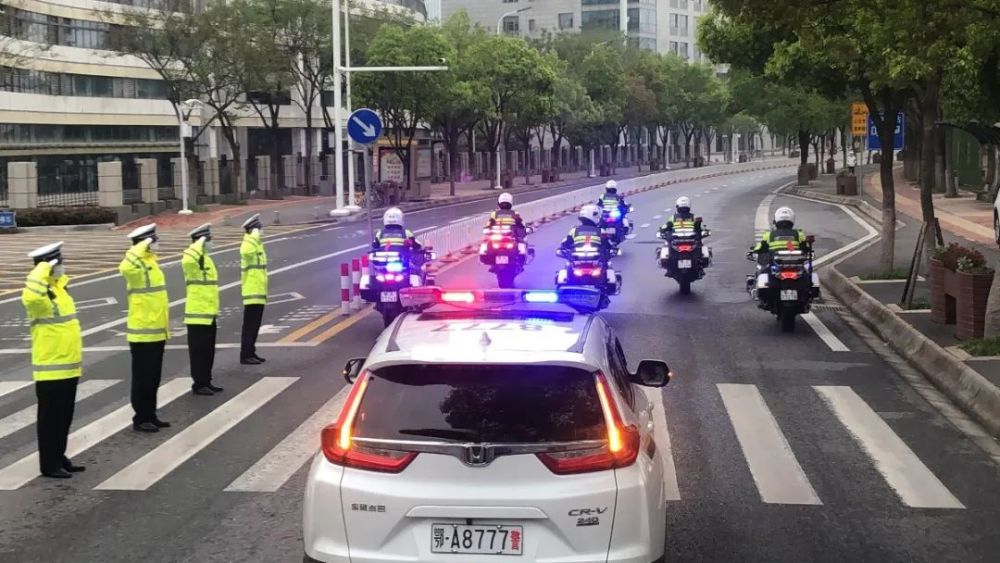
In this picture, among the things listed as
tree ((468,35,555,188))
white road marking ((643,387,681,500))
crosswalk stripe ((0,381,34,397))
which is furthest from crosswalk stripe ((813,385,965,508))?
tree ((468,35,555,188))

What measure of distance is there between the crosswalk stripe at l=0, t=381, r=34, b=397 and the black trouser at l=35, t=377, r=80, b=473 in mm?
3963

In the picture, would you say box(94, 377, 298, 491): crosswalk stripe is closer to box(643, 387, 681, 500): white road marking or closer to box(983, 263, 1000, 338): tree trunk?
box(643, 387, 681, 500): white road marking

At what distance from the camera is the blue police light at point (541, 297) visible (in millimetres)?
6473

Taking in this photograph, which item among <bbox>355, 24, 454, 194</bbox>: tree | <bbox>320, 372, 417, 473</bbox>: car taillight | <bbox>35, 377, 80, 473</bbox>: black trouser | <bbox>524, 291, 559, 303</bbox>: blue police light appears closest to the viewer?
<bbox>320, 372, 417, 473</bbox>: car taillight

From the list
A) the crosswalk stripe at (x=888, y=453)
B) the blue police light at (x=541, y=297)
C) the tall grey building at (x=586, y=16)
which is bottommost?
the crosswalk stripe at (x=888, y=453)

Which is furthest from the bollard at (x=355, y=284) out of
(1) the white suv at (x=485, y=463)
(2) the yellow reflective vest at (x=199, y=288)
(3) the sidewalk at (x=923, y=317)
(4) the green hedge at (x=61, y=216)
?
(4) the green hedge at (x=61, y=216)

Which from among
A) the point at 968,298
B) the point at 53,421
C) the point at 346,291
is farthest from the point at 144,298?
the point at 968,298

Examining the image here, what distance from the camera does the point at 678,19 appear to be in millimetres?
131875

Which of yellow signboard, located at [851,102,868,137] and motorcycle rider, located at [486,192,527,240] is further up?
yellow signboard, located at [851,102,868,137]

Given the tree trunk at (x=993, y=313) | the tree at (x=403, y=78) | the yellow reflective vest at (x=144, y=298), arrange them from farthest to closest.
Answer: the tree at (x=403, y=78), the tree trunk at (x=993, y=313), the yellow reflective vest at (x=144, y=298)

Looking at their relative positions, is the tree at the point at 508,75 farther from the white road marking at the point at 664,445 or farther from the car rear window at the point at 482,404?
the car rear window at the point at 482,404

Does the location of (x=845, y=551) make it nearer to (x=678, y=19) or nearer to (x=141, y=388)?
(x=141, y=388)

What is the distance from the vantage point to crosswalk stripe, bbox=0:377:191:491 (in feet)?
29.0

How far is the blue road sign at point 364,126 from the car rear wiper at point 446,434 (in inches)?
594
